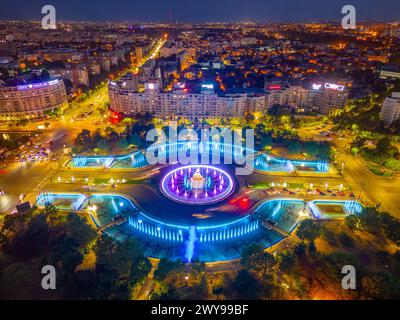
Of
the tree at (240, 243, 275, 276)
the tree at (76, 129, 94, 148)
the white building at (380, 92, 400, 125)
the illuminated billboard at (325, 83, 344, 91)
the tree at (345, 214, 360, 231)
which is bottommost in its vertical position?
the tree at (240, 243, 275, 276)

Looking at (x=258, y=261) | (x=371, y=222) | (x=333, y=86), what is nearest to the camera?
(x=258, y=261)

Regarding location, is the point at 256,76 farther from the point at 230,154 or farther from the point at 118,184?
the point at 118,184

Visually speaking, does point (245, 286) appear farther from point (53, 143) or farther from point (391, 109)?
point (391, 109)

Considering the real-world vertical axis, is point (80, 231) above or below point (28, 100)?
below

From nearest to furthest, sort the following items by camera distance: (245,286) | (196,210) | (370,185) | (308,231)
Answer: (245,286), (308,231), (196,210), (370,185)

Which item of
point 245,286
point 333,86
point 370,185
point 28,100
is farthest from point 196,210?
point 28,100

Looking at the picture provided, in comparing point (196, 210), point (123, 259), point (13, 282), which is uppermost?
point (196, 210)

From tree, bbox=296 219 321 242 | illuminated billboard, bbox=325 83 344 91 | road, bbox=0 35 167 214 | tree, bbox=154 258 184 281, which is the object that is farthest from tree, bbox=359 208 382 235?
illuminated billboard, bbox=325 83 344 91

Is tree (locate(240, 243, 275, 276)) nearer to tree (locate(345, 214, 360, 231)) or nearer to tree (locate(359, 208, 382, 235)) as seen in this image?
tree (locate(345, 214, 360, 231))

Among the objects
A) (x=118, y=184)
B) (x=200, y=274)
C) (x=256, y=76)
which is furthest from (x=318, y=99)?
(x=200, y=274)
